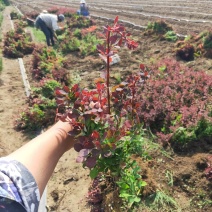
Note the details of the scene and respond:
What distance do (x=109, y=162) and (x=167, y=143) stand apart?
219 centimetres

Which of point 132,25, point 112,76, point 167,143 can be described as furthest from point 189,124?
point 132,25

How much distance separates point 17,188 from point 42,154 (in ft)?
1.07

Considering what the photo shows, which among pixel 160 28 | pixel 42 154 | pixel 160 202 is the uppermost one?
pixel 42 154

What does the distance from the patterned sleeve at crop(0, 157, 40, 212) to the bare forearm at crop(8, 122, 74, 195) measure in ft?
0.17

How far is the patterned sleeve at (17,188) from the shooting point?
104cm

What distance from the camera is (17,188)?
1.10 metres

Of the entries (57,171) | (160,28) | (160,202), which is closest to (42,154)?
(160,202)

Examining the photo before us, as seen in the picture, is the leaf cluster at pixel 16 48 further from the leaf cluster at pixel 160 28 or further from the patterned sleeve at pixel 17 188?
the patterned sleeve at pixel 17 188

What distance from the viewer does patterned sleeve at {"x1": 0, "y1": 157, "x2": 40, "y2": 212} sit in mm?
1035

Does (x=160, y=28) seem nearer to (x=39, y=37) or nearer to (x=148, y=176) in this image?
(x=39, y=37)

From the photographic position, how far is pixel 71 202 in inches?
147

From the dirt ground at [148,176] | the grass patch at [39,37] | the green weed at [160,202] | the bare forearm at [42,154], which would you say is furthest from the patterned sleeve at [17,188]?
the grass patch at [39,37]

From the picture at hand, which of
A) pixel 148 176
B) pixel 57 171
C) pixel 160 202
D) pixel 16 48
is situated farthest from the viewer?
pixel 16 48

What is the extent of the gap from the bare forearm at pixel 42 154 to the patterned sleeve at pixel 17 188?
0.17 ft
